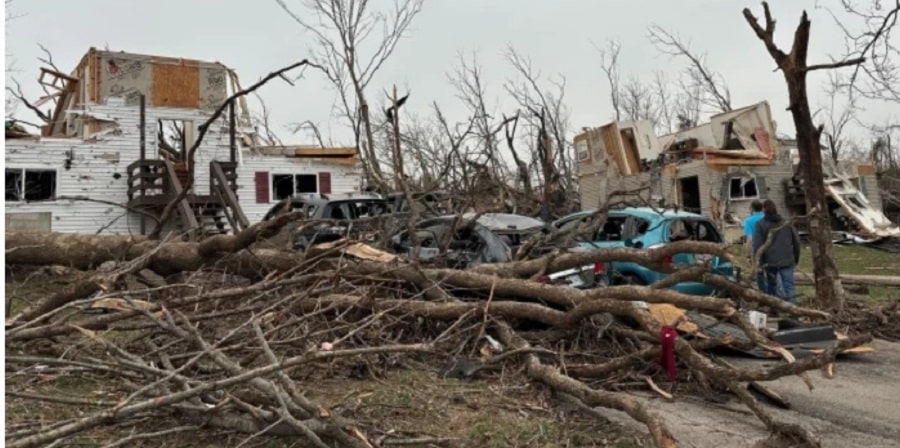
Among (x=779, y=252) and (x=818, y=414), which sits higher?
(x=779, y=252)

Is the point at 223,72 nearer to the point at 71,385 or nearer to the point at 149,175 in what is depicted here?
the point at 149,175

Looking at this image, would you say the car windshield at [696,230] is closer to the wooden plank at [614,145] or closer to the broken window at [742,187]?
the broken window at [742,187]

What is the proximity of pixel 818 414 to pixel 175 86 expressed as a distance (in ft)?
68.2

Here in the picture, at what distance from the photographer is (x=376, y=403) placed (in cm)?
435

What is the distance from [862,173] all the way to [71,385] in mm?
26620

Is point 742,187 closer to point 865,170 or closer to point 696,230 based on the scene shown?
point 865,170

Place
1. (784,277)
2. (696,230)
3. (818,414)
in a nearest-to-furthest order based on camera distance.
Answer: (818,414)
(784,277)
(696,230)

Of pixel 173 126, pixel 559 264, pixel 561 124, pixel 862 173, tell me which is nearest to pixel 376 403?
pixel 559 264

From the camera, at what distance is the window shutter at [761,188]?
23203 millimetres

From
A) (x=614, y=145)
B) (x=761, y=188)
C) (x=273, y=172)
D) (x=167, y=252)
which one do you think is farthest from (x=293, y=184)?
(x=167, y=252)

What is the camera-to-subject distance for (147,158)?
816 inches

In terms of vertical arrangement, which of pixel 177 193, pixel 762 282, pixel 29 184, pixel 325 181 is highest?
pixel 325 181

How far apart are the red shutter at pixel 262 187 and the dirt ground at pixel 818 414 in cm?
1830

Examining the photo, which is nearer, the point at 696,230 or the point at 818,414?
the point at 818,414
